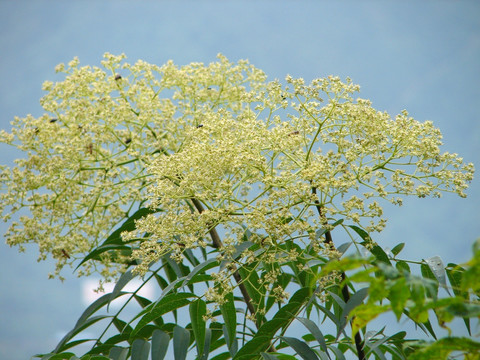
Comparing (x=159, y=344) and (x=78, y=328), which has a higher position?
(x=78, y=328)

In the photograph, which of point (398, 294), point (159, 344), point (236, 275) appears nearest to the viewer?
point (398, 294)

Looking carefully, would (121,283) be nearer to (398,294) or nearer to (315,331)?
(315,331)

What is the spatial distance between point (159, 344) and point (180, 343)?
0.09 meters

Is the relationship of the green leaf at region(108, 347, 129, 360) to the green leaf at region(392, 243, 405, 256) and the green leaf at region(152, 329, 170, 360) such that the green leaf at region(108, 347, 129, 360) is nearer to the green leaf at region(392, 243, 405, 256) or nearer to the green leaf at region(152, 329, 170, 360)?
the green leaf at region(152, 329, 170, 360)

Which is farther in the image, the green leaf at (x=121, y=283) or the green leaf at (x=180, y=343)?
the green leaf at (x=121, y=283)

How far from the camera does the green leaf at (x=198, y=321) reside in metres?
1.65

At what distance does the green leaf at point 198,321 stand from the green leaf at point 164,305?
1.3 inches

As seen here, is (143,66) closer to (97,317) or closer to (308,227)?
(97,317)

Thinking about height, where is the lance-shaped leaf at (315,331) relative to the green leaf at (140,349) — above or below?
below

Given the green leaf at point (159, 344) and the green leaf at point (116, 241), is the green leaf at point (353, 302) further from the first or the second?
→ the green leaf at point (116, 241)

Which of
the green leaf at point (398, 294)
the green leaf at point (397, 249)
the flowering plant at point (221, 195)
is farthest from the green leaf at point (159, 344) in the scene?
the green leaf at point (398, 294)

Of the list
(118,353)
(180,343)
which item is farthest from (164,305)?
(118,353)

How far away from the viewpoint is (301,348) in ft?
5.44

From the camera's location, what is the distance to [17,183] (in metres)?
2.20
